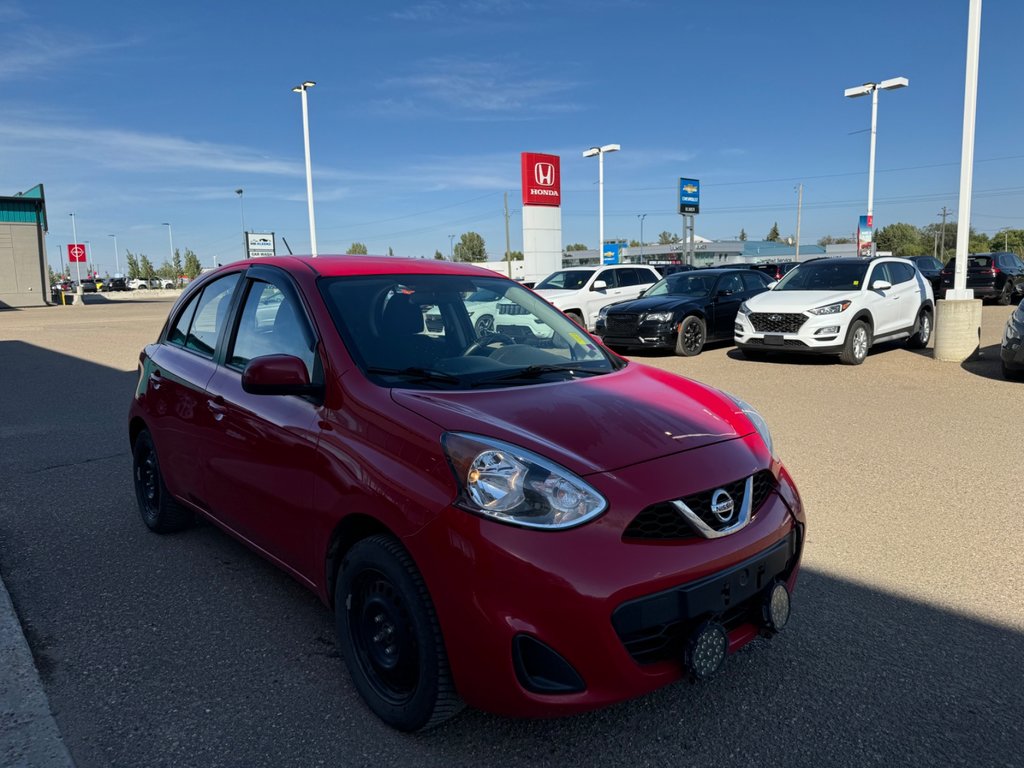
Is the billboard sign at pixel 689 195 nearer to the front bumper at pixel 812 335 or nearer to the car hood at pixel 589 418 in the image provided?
the front bumper at pixel 812 335

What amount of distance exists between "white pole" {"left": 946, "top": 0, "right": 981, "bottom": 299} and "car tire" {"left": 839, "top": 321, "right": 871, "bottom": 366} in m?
1.56

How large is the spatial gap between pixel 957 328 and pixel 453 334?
10862 millimetres

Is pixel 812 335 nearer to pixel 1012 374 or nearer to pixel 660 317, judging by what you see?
pixel 1012 374

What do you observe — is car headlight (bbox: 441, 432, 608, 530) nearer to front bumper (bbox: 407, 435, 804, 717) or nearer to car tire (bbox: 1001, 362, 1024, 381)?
front bumper (bbox: 407, 435, 804, 717)

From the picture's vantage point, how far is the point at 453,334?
354 centimetres

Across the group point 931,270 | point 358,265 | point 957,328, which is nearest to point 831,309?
point 957,328

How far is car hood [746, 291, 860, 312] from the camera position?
11.8 meters

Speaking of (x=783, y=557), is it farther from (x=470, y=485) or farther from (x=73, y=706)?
(x=73, y=706)

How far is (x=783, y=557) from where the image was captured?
9.08 ft

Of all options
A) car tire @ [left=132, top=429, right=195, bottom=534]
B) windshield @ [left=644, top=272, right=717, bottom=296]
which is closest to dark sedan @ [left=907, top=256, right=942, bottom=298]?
windshield @ [left=644, top=272, right=717, bottom=296]

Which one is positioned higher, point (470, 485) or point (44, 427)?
point (470, 485)

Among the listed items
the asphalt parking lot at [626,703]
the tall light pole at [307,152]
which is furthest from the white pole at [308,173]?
the asphalt parking lot at [626,703]

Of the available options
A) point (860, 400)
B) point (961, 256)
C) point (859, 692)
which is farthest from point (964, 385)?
point (859, 692)

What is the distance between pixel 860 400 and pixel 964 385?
6.42 ft
